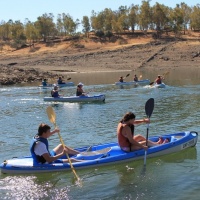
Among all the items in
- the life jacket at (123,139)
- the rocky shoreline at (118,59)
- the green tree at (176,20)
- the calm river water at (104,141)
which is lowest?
the calm river water at (104,141)

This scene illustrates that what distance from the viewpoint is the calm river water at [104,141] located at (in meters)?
10.1

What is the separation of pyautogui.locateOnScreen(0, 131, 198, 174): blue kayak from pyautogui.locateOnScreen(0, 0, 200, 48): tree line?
241 feet

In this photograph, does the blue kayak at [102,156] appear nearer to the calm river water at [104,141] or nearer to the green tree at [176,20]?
the calm river water at [104,141]

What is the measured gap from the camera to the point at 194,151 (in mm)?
13148

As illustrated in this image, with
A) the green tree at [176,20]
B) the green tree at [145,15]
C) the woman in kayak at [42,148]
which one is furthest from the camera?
the green tree at [145,15]

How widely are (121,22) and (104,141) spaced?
74887mm

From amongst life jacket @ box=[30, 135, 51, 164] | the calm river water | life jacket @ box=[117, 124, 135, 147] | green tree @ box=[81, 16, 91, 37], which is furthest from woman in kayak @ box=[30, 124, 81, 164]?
green tree @ box=[81, 16, 91, 37]

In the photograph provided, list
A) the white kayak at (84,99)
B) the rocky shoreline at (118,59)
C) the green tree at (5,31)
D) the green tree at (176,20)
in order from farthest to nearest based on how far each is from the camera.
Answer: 1. the green tree at (5,31)
2. the green tree at (176,20)
3. the rocky shoreline at (118,59)
4. the white kayak at (84,99)

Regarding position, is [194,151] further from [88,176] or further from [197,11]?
[197,11]

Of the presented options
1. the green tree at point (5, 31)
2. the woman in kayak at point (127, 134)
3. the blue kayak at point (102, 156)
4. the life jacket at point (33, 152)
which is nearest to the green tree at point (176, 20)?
the green tree at point (5, 31)

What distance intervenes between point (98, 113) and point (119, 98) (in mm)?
6272

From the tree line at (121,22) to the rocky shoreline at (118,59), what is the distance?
46.1 feet

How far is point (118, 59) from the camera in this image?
64.7 metres

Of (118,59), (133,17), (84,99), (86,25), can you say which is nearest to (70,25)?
(86,25)
